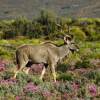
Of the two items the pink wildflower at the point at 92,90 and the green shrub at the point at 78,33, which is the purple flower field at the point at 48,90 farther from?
the green shrub at the point at 78,33

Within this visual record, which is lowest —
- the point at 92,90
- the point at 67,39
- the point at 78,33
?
the point at 78,33

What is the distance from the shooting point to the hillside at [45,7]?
15525cm

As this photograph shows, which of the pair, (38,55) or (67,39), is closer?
(38,55)

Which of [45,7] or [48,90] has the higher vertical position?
[48,90]

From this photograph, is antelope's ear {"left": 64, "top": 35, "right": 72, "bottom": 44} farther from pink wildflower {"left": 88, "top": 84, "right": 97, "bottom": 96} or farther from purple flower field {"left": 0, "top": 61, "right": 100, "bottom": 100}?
pink wildflower {"left": 88, "top": 84, "right": 97, "bottom": 96}

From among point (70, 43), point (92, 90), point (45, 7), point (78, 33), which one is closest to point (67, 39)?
point (70, 43)

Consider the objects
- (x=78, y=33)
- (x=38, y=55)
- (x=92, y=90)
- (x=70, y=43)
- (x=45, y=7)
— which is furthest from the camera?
(x=45, y=7)

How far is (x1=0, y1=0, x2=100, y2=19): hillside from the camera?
509 ft

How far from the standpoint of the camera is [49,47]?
17.7m

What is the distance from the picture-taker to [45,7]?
539ft

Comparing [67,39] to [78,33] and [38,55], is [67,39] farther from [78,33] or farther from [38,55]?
[78,33]

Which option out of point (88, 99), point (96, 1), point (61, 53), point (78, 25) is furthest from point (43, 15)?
point (96, 1)

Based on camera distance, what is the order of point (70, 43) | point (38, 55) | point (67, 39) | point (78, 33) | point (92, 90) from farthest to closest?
point (78, 33), point (70, 43), point (67, 39), point (38, 55), point (92, 90)

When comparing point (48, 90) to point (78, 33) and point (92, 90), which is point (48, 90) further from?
point (78, 33)
